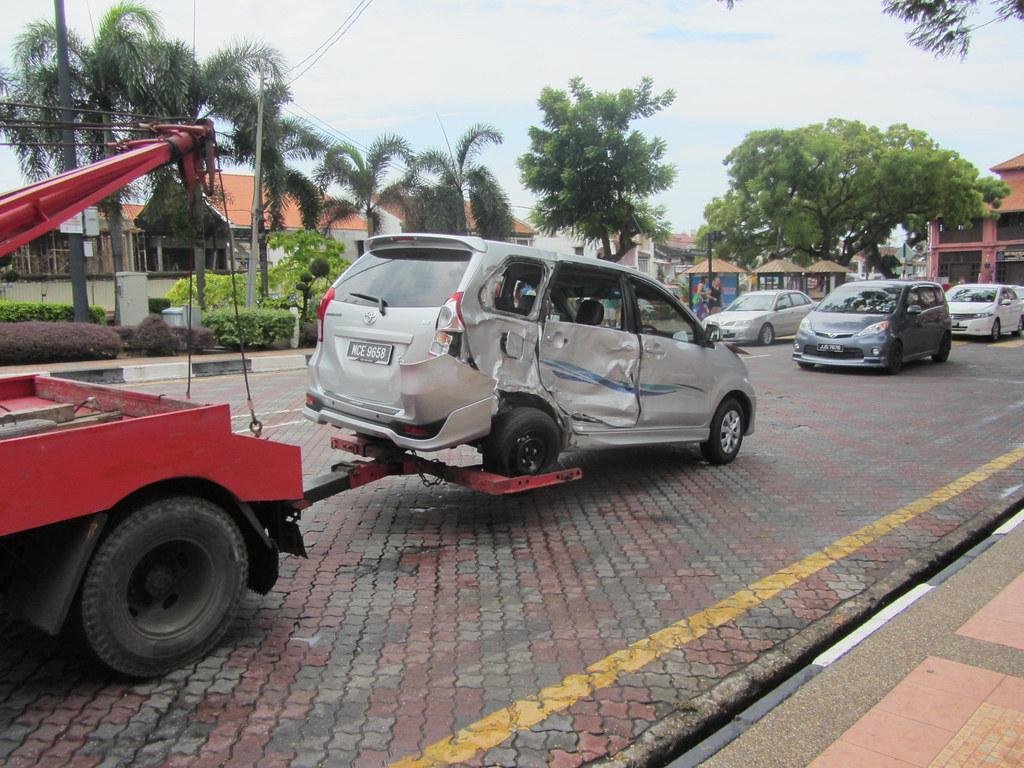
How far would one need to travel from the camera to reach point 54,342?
15.7 m

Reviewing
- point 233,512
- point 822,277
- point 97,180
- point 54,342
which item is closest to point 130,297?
point 54,342

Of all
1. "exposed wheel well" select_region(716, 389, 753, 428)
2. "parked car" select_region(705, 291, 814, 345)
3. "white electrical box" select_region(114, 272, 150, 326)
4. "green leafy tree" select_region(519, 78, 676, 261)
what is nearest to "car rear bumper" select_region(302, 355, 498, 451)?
"exposed wheel well" select_region(716, 389, 753, 428)

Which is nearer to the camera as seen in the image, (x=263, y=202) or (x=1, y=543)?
(x=1, y=543)

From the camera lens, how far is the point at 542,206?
1232 inches

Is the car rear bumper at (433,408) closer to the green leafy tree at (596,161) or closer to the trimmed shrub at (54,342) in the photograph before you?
the trimmed shrub at (54,342)

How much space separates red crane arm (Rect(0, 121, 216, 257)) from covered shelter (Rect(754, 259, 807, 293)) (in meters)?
29.4

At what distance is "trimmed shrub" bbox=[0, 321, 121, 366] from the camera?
1515cm

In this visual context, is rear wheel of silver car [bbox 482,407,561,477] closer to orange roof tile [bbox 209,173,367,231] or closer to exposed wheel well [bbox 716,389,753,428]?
exposed wheel well [bbox 716,389,753,428]

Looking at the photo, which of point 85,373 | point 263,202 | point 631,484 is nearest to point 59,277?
point 263,202

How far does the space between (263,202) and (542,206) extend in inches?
394

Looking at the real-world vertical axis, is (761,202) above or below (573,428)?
above

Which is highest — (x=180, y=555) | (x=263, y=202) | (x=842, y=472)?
(x=263, y=202)

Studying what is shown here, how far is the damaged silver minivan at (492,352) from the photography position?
5129 mm

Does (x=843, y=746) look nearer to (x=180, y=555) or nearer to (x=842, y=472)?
(x=180, y=555)
